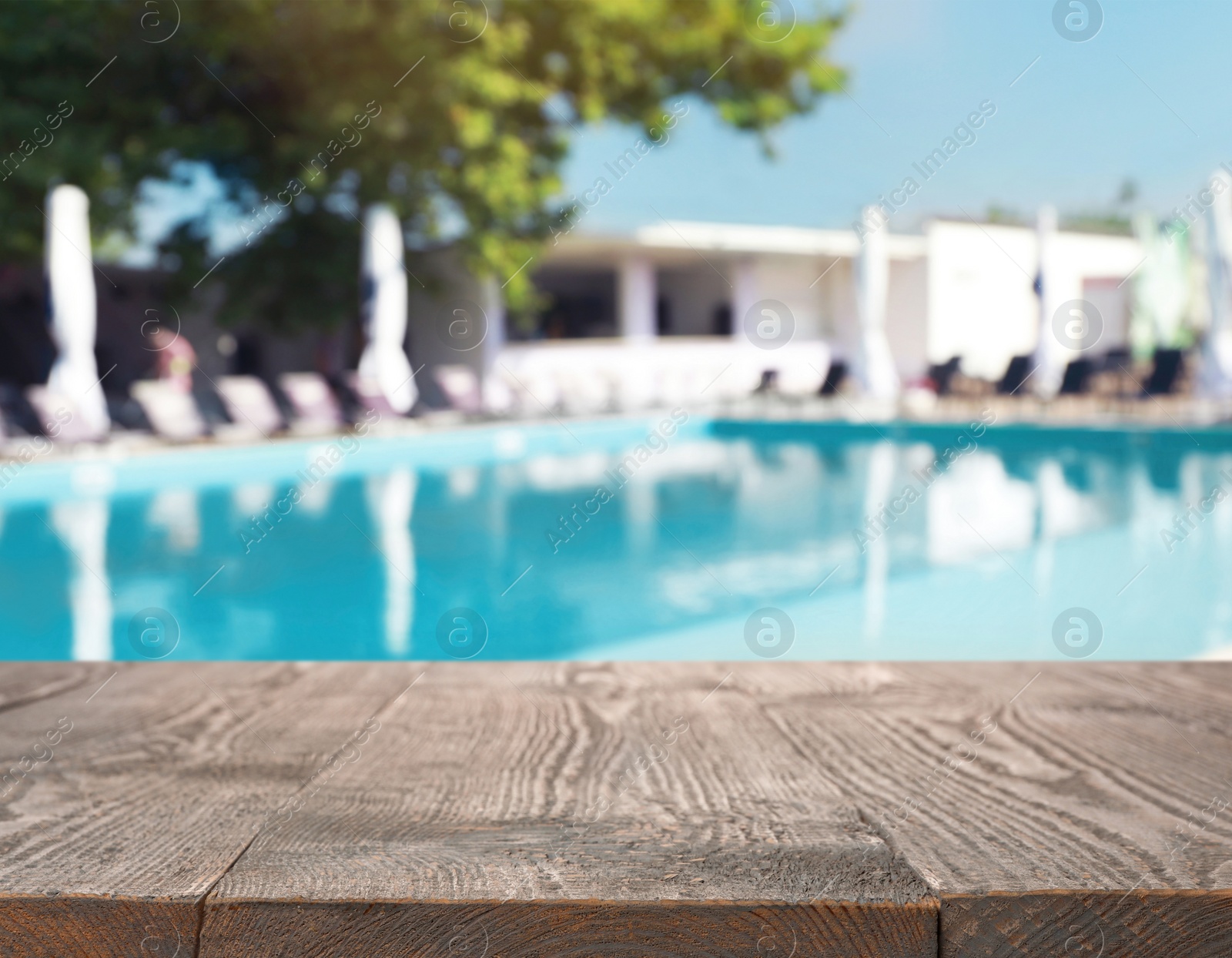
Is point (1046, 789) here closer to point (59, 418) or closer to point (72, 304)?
point (59, 418)

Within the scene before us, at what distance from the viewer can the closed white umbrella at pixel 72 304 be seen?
11023mm

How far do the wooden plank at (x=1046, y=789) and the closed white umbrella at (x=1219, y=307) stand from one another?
1340cm

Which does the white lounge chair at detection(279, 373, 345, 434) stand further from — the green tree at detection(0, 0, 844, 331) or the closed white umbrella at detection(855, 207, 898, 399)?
the closed white umbrella at detection(855, 207, 898, 399)

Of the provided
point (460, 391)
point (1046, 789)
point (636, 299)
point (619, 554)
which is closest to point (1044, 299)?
point (636, 299)

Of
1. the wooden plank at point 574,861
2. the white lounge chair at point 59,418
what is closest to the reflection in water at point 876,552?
the wooden plank at point 574,861

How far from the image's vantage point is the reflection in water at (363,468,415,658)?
16.3 feet

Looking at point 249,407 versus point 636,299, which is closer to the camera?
point 249,407

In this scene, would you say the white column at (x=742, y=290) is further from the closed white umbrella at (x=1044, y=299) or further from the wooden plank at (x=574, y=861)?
the wooden plank at (x=574, y=861)

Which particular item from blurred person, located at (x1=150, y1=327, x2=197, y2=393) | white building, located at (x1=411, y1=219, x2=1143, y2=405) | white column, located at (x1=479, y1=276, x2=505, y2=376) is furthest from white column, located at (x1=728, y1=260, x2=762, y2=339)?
blurred person, located at (x1=150, y1=327, x2=197, y2=393)

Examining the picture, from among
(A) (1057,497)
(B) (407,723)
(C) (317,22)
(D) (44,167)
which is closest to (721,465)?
(A) (1057,497)

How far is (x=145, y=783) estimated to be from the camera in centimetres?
81

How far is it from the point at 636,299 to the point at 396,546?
14.5 m

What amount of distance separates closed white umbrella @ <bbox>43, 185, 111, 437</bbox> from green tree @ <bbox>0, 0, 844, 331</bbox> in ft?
Result: 12.0

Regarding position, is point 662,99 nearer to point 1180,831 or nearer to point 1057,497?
point 1057,497
